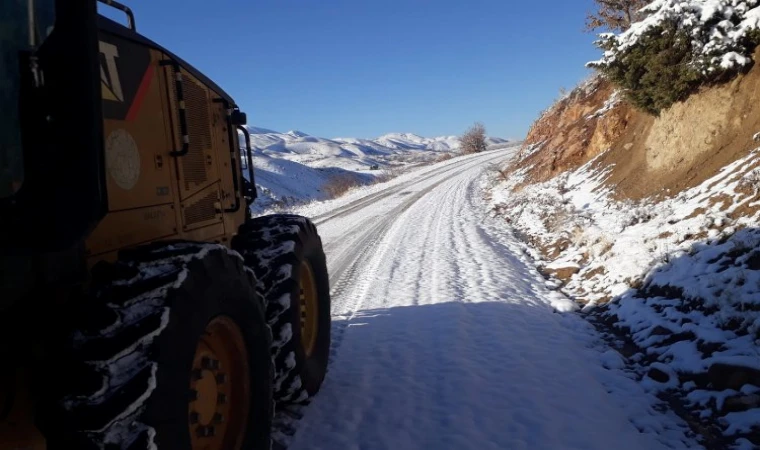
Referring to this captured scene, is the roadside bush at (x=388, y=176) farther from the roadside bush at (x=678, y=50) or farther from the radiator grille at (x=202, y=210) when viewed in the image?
the radiator grille at (x=202, y=210)

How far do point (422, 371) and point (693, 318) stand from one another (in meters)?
2.62

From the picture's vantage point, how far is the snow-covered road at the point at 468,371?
3691 mm

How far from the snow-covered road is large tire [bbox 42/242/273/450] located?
1251mm

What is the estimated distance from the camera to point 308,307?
470 cm

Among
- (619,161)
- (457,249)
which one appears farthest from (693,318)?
(619,161)

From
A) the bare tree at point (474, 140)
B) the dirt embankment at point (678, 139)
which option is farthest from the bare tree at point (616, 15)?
the bare tree at point (474, 140)

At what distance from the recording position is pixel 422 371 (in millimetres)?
4859

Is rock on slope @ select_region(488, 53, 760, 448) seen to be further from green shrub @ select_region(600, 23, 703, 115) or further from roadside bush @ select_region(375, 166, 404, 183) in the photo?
roadside bush @ select_region(375, 166, 404, 183)

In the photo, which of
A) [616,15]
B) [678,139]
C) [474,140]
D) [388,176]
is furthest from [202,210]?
[474,140]

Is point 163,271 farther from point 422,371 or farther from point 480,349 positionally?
point 480,349

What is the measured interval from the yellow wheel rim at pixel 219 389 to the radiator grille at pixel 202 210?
3.48ft

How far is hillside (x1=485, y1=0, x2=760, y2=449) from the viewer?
4.01 metres

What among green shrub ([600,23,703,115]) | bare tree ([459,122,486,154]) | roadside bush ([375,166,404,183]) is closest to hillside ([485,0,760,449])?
green shrub ([600,23,703,115])

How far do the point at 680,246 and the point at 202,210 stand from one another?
5553 millimetres
